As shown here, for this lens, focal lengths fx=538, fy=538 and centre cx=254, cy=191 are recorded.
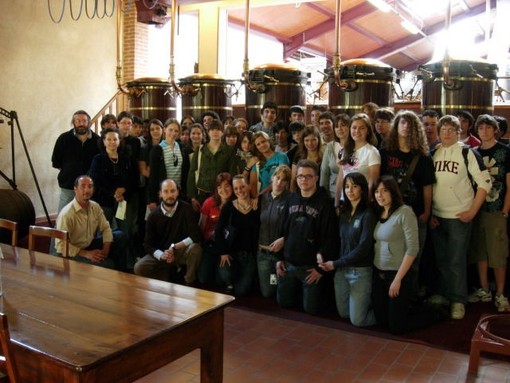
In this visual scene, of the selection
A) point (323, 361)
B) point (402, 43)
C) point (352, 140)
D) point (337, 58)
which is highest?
point (402, 43)

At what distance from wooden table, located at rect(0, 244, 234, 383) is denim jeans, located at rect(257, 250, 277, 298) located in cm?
182

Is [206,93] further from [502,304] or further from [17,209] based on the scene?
[502,304]

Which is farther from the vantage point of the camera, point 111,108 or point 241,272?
point 111,108

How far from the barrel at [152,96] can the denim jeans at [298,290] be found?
3.84m

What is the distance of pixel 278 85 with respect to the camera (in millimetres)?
5941

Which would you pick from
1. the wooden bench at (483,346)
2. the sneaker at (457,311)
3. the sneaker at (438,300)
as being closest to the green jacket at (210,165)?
the sneaker at (438,300)

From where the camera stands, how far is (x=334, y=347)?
Result: 334 cm

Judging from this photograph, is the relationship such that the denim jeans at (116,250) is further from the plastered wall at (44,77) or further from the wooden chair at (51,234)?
the plastered wall at (44,77)

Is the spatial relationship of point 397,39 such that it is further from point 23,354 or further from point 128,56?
point 23,354

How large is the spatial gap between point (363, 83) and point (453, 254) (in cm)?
213

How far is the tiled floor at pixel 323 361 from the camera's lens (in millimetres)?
2934

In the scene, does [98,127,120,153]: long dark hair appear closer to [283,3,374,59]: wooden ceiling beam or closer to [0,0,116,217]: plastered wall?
[0,0,116,217]: plastered wall

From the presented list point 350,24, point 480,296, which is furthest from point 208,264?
point 350,24

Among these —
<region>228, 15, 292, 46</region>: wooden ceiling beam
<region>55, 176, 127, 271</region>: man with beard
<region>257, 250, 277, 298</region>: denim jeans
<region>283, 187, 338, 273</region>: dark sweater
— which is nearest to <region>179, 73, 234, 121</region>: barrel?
<region>55, 176, 127, 271</region>: man with beard
